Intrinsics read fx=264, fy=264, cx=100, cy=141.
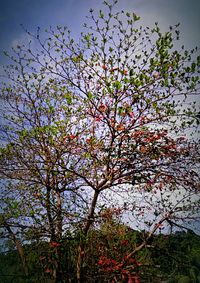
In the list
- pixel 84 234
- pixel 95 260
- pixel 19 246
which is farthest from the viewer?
pixel 95 260

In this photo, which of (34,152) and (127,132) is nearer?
(127,132)

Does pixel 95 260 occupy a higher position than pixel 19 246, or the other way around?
pixel 19 246

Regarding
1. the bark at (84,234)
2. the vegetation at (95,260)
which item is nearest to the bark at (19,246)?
the vegetation at (95,260)

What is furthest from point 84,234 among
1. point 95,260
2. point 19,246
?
point 95,260

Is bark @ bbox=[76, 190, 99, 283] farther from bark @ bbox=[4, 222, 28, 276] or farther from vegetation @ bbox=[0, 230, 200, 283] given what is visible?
bark @ bbox=[4, 222, 28, 276]

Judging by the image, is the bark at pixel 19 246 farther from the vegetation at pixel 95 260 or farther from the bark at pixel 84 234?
the bark at pixel 84 234

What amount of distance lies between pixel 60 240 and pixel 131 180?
1293 millimetres

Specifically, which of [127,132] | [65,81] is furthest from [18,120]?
[127,132]

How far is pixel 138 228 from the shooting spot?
4449 mm

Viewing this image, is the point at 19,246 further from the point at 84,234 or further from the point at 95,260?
the point at 95,260

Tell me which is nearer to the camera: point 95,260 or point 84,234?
point 84,234

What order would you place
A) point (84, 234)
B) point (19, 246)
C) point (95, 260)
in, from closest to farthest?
point (84, 234)
point (19, 246)
point (95, 260)

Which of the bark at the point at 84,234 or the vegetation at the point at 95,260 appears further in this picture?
the vegetation at the point at 95,260

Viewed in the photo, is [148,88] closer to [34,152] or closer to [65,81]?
[65,81]
